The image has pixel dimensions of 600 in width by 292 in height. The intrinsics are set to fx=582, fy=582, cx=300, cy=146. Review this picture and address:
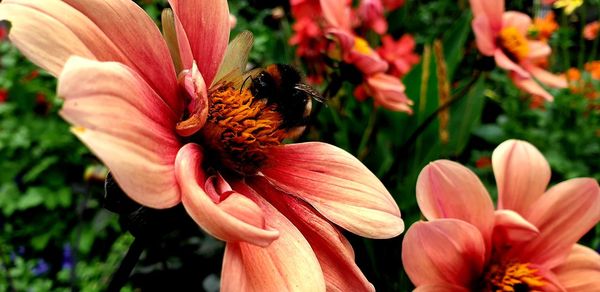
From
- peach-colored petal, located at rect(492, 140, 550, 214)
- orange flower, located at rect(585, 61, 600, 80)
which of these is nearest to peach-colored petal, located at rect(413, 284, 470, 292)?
peach-colored petal, located at rect(492, 140, 550, 214)

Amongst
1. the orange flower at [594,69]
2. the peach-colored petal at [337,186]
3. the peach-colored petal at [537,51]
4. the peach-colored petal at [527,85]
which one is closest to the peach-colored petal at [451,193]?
the peach-colored petal at [337,186]

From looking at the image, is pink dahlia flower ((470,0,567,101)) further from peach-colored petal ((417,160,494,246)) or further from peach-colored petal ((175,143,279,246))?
peach-colored petal ((175,143,279,246))

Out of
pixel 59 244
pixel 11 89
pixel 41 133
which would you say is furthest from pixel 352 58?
pixel 11 89

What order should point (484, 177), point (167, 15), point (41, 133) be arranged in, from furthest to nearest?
point (41, 133), point (484, 177), point (167, 15)

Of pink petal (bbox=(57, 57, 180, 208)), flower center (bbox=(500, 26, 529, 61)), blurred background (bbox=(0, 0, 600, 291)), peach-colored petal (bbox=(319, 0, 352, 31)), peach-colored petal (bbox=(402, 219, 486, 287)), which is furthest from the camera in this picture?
blurred background (bbox=(0, 0, 600, 291))

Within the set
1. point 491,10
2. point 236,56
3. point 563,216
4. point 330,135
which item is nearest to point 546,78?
point 491,10

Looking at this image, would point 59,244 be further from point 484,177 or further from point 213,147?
point 213,147
